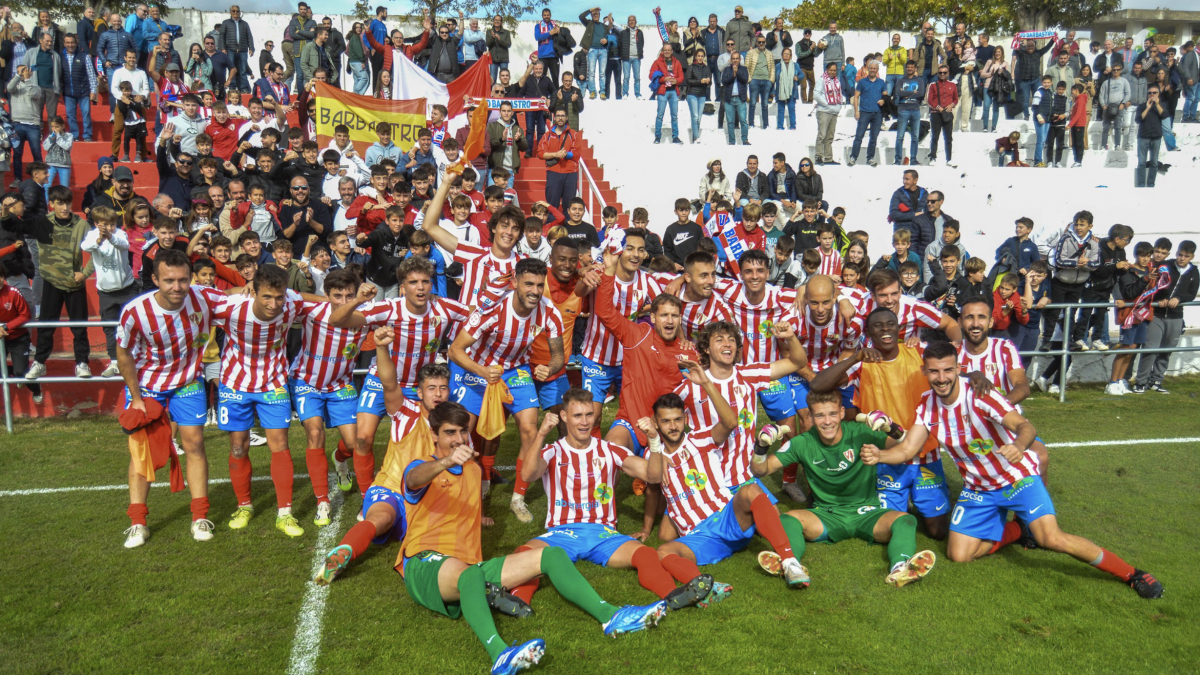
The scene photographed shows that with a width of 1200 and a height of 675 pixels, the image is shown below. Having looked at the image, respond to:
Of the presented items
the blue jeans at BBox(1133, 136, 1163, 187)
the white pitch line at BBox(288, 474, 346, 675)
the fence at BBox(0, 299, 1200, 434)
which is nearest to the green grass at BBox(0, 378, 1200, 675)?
the white pitch line at BBox(288, 474, 346, 675)

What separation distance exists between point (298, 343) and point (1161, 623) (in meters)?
8.63

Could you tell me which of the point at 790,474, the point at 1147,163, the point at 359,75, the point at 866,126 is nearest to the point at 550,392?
the point at 790,474

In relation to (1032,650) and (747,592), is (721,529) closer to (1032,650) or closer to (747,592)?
(747,592)

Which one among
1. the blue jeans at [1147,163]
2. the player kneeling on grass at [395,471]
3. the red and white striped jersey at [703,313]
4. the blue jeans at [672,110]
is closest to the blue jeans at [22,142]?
the blue jeans at [672,110]

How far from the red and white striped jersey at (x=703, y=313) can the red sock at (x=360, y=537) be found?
3.28m

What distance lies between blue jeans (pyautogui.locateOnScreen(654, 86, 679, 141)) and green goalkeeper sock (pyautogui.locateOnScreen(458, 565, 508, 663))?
13.2m

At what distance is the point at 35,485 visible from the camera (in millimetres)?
7676

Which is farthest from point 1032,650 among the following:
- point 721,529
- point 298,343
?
point 298,343

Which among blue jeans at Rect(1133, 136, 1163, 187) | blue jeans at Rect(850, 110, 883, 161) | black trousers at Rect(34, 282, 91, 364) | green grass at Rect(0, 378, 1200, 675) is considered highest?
blue jeans at Rect(850, 110, 883, 161)

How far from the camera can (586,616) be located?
5125 millimetres

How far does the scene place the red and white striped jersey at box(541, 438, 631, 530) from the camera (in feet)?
19.1

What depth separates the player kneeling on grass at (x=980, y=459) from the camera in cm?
556

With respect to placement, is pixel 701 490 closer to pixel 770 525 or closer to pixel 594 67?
pixel 770 525

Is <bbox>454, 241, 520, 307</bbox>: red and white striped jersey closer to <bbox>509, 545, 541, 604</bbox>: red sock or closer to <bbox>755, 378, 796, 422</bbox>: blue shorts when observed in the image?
<bbox>755, 378, 796, 422</bbox>: blue shorts
